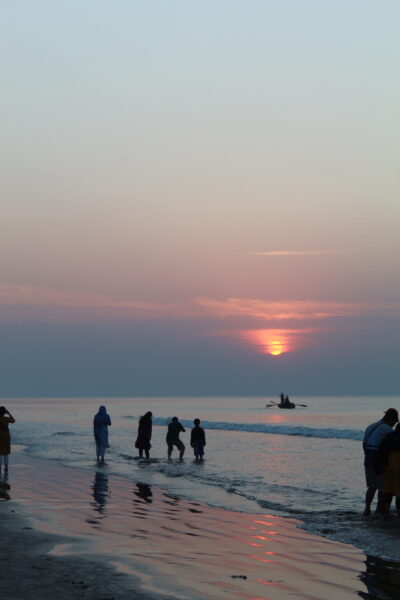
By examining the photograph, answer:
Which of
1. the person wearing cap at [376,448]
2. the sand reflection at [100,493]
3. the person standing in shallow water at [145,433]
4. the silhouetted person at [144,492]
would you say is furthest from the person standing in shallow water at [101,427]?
the person wearing cap at [376,448]

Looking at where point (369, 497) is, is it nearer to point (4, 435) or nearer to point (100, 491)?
point (100, 491)

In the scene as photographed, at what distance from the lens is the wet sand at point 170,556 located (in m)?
7.53

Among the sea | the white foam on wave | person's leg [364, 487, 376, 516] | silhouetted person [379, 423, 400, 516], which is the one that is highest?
silhouetted person [379, 423, 400, 516]

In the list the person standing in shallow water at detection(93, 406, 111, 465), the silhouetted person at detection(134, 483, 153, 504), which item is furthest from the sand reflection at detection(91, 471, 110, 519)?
the person standing in shallow water at detection(93, 406, 111, 465)

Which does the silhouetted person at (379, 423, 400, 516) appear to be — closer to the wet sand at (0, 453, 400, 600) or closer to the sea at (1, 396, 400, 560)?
the sea at (1, 396, 400, 560)

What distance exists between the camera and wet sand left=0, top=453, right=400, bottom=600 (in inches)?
296

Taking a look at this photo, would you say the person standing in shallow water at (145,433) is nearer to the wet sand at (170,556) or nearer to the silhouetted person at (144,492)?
the silhouetted person at (144,492)

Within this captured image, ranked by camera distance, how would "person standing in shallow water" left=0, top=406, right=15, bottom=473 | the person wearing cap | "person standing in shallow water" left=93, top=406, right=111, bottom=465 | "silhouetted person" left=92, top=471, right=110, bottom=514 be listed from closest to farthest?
1. the person wearing cap
2. "silhouetted person" left=92, top=471, right=110, bottom=514
3. "person standing in shallow water" left=0, top=406, right=15, bottom=473
4. "person standing in shallow water" left=93, top=406, right=111, bottom=465

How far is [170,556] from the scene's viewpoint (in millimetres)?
9250

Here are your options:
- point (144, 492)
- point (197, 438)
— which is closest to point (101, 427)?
point (197, 438)

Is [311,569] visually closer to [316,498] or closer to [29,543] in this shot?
[29,543]

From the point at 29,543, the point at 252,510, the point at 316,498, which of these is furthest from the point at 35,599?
the point at 316,498

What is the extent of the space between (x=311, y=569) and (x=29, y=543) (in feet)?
12.3

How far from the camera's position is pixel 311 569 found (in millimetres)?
8859
